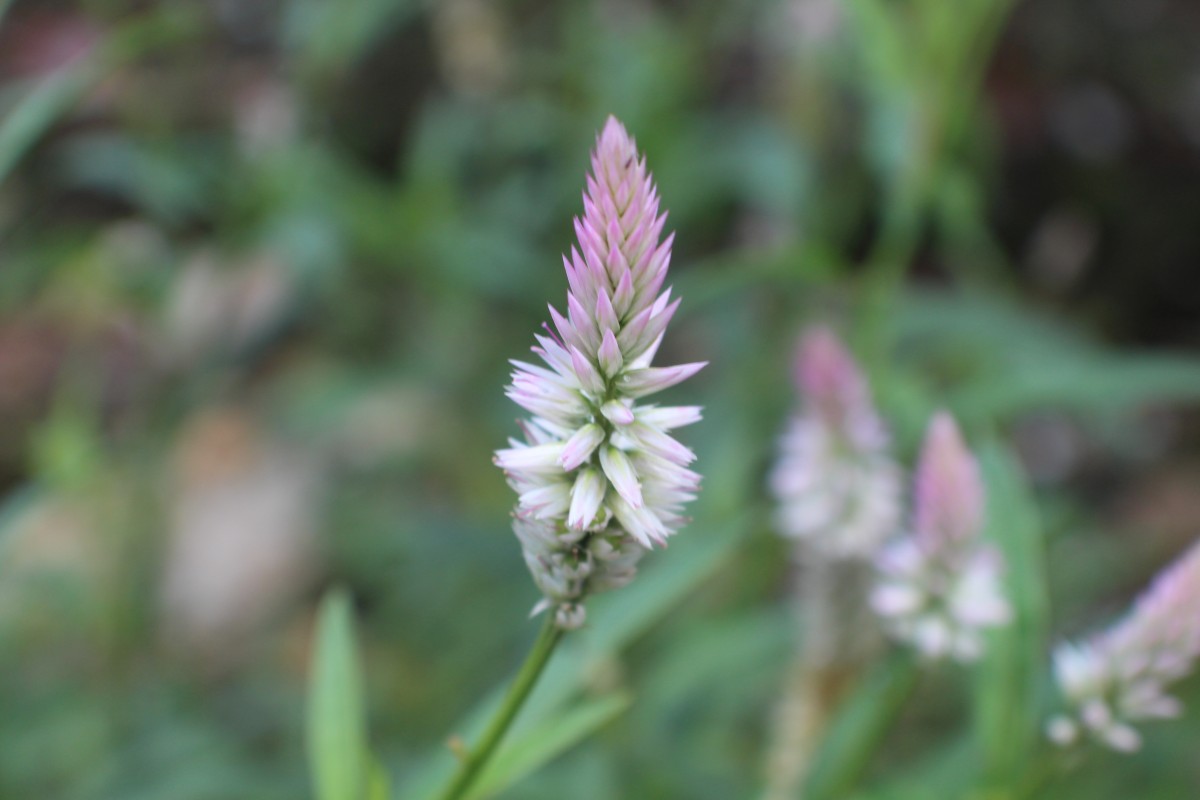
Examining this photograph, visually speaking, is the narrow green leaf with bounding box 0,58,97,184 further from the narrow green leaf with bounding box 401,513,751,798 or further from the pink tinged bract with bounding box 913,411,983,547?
the pink tinged bract with bounding box 913,411,983,547

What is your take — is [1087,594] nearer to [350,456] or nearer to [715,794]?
[715,794]

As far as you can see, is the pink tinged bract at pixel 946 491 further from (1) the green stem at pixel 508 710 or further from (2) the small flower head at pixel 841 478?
(1) the green stem at pixel 508 710

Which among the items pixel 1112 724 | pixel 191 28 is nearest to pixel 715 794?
pixel 1112 724

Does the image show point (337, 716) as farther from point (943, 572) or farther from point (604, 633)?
point (943, 572)

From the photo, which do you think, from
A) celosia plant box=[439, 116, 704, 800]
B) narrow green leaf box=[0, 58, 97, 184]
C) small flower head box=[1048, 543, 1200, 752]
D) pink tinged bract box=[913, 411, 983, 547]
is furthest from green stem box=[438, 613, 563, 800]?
narrow green leaf box=[0, 58, 97, 184]

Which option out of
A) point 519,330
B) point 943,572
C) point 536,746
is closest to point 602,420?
point 536,746

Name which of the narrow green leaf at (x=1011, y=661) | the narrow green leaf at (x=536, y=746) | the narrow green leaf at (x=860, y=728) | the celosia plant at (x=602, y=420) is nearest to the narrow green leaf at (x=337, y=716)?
the narrow green leaf at (x=536, y=746)
